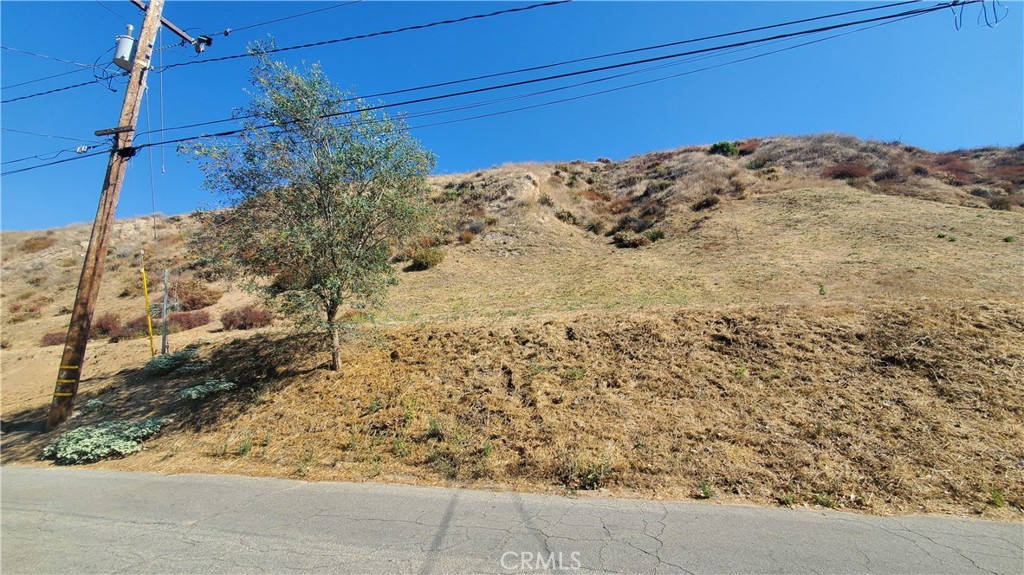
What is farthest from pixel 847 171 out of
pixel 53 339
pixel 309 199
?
pixel 53 339

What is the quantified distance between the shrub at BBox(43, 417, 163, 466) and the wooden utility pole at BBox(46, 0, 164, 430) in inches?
47.1

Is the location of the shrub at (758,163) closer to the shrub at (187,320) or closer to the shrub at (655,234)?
the shrub at (655,234)

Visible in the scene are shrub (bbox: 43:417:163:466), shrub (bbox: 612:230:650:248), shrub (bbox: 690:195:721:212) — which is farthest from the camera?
shrub (bbox: 690:195:721:212)

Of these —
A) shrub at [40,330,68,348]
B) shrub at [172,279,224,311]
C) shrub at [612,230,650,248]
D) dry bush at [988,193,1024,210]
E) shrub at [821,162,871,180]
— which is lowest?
shrub at [40,330,68,348]

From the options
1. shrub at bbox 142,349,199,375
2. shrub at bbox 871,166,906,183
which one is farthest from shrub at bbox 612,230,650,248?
shrub at bbox 142,349,199,375

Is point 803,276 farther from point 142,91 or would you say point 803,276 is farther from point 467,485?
point 142,91

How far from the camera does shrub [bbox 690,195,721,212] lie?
26500mm

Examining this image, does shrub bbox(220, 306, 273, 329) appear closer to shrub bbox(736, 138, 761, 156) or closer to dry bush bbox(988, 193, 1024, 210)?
dry bush bbox(988, 193, 1024, 210)

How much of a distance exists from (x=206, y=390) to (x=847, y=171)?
36.5m

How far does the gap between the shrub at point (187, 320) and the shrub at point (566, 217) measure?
70.6 feet

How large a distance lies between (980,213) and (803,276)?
1231 centimetres

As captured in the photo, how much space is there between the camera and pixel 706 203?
26.8 m

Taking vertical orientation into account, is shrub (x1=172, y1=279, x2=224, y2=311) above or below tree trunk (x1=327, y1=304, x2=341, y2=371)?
above

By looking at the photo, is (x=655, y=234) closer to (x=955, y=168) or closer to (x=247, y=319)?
(x=247, y=319)
